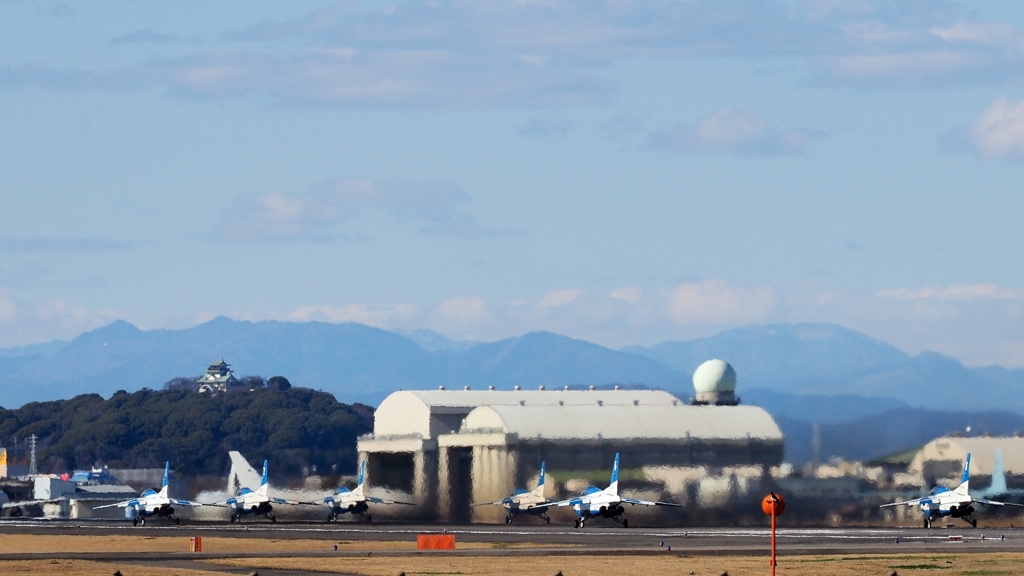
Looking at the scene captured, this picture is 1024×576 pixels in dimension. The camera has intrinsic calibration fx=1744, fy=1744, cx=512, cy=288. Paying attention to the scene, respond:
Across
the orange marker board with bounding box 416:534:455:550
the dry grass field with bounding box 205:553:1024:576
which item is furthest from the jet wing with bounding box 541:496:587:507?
the dry grass field with bounding box 205:553:1024:576

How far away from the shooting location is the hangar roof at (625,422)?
12938cm

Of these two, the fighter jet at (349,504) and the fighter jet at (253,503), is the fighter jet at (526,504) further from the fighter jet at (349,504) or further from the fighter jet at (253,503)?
the fighter jet at (253,503)

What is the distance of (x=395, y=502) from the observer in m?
129

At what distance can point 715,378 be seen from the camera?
14688 centimetres

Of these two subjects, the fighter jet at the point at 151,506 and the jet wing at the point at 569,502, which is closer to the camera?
the jet wing at the point at 569,502

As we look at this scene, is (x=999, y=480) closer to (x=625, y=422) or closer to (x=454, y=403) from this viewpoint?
(x=625, y=422)

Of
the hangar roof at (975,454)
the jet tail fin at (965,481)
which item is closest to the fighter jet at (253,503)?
the hangar roof at (975,454)

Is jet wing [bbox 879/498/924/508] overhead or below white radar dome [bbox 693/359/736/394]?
below

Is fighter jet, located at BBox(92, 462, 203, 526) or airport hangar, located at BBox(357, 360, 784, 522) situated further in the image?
airport hangar, located at BBox(357, 360, 784, 522)

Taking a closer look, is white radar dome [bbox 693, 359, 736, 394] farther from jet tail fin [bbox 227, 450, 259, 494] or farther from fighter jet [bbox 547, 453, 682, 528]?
jet tail fin [bbox 227, 450, 259, 494]

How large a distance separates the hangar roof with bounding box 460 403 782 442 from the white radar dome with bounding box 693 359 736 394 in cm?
1037

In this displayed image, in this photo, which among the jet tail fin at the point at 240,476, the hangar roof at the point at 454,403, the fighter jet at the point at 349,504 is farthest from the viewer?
the hangar roof at the point at 454,403

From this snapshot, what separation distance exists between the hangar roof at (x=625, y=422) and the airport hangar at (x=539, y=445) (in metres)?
0.08

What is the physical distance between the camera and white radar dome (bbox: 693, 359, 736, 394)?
481 feet
